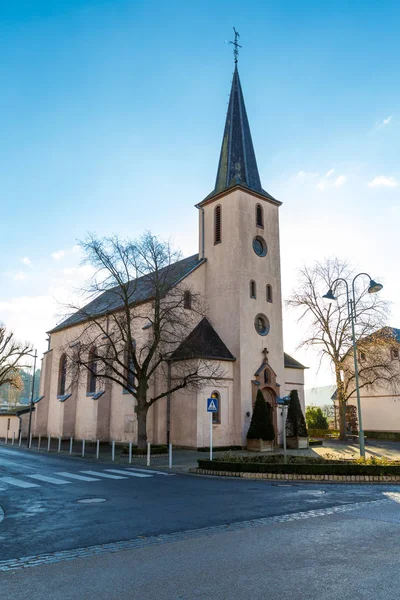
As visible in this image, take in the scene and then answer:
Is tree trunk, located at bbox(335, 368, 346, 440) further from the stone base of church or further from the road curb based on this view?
the road curb

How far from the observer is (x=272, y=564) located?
6164 mm

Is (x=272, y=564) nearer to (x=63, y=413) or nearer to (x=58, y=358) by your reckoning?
(x=63, y=413)

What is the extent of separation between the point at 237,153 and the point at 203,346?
50.0ft

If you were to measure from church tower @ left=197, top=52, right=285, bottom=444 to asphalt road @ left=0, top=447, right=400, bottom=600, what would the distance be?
643 inches

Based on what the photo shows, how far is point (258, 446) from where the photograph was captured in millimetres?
26703

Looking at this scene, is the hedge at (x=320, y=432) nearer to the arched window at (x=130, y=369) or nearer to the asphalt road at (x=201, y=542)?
the arched window at (x=130, y=369)

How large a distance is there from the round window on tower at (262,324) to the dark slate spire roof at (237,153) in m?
8.85

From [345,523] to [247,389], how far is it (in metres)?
20.4

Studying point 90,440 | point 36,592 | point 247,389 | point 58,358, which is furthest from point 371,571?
point 58,358

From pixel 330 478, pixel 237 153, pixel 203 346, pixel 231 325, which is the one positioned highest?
pixel 237 153

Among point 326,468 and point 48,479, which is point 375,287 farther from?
point 48,479

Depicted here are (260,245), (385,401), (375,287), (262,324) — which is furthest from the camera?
(385,401)

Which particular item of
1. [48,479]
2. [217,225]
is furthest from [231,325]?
[48,479]

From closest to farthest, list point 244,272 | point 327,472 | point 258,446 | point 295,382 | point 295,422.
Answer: point 327,472 < point 258,446 < point 295,422 < point 244,272 < point 295,382
